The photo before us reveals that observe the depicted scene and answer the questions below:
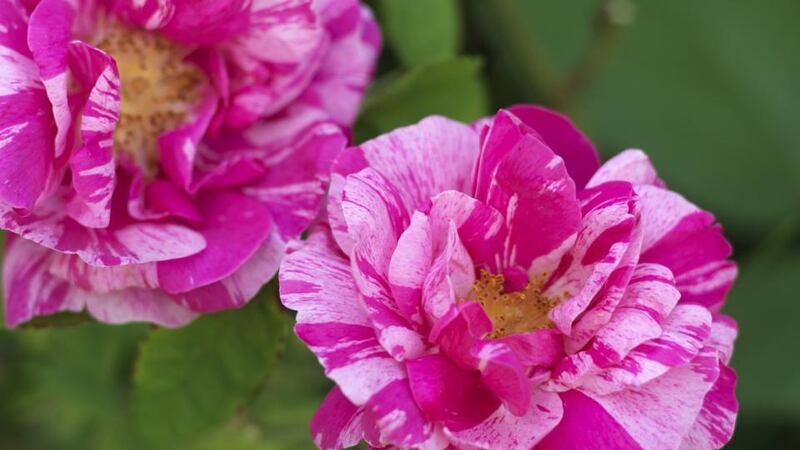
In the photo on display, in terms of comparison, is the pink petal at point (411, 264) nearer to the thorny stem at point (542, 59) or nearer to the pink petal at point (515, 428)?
the pink petal at point (515, 428)

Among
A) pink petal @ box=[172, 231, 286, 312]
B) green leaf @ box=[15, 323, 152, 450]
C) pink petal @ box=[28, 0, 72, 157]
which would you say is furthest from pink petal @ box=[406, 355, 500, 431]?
green leaf @ box=[15, 323, 152, 450]

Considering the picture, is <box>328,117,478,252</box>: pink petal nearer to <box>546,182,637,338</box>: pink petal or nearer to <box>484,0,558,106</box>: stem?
<box>546,182,637,338</box>: pink petal

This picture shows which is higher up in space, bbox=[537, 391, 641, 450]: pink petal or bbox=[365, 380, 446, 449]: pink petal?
bbox=[365, 380, 446, 449]: pink petal

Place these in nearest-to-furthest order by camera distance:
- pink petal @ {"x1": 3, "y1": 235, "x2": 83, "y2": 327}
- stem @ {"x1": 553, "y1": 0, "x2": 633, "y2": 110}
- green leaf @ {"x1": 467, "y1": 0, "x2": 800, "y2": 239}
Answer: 1. pink petal @ {"x1": 3, "y1": 235, "x2": 83, "y2": 327}
2. stem @ {"x1": 553, "y1": 0, "x2": 633, "y2": 110}
3. green leaf @ {"x1": 467, "y1": 0, "x2": 800, "y2": 239}

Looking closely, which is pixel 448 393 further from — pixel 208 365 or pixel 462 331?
pixel 208 365

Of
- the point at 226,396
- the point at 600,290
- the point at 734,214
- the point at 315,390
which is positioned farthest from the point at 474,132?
the point at 734,214

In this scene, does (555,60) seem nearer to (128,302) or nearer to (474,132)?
(474,132)

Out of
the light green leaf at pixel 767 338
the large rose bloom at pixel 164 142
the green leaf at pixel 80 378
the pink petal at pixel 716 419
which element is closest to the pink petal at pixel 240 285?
the large rose bloom at pixel 164 142
